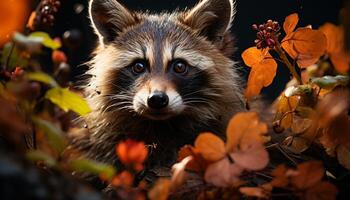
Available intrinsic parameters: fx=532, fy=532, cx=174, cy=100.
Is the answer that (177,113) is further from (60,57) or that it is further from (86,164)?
(86,164)

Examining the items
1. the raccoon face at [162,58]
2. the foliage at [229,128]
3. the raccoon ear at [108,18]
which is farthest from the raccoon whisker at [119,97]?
the foliage at [229,128]

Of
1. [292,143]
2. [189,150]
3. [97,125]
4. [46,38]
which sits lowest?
[97,125]

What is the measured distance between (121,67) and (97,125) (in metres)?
0.35

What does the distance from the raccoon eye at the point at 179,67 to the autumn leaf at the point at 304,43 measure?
0.91 meters

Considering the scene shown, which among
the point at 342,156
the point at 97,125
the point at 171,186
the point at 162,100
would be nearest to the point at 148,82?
the point at 162,100

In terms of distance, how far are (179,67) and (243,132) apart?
141 cm

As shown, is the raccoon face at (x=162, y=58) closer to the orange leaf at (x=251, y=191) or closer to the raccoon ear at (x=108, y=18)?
the raccoon ear at (x=108, y=18)

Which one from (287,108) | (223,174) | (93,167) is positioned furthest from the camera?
(287,108)

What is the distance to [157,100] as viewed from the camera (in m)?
2.50

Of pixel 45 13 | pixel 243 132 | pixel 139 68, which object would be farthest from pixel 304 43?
pixel 139 68

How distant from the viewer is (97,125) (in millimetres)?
2914

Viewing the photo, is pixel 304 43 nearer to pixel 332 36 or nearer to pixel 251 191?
pixel 332 36

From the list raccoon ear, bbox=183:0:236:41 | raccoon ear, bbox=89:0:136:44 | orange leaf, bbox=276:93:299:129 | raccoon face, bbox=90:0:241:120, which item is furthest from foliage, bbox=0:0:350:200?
raccoon ear, bbox=89:0:136:44

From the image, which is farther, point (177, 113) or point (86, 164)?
point (177, 113)
